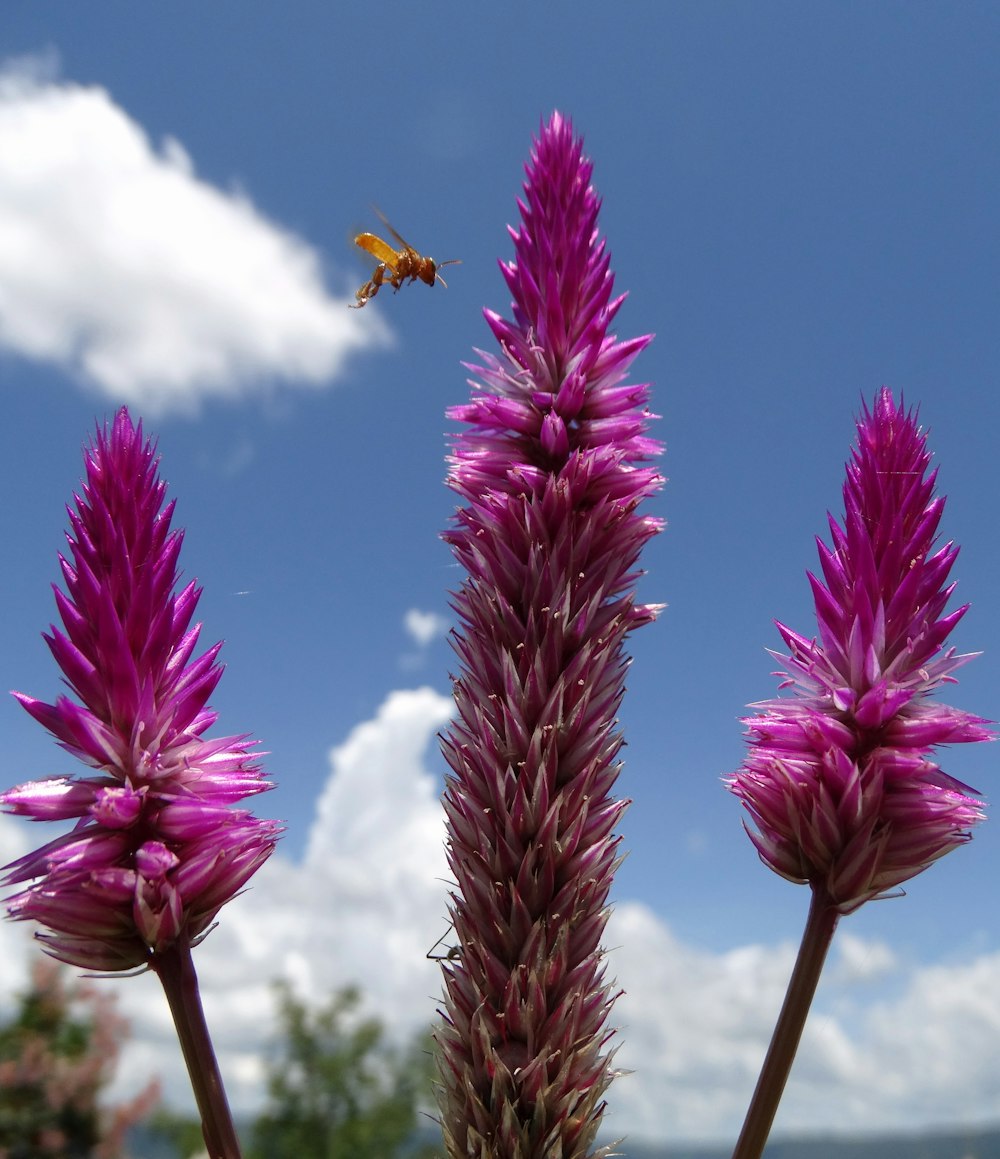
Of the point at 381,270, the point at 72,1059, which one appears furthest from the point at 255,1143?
the point at 381,270

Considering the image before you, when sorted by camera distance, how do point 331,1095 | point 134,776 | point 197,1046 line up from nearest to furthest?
point 197,1046
point 134,776
point 331,1095

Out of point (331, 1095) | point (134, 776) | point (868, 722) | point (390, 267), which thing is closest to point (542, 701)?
point (868, 722)

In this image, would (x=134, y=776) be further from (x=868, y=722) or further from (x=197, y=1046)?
(x=868, y=722)

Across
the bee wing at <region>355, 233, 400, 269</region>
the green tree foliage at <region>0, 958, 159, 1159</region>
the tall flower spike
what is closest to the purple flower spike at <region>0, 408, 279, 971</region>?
the tall flower spike

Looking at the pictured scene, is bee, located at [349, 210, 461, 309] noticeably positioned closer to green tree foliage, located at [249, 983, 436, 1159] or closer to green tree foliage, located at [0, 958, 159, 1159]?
green tree foliage, located at [0, 958, 159, 1159]

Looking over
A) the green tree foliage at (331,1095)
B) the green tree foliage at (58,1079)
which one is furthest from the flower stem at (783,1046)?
the green tree foliage at (331,1095)

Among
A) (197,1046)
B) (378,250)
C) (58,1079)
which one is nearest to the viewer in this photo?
(197,1046)
